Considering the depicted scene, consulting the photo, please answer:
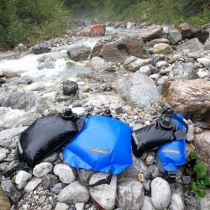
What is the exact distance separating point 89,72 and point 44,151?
3.73 metres

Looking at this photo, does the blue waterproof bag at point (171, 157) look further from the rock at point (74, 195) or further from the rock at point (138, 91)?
the rock at point (138, 91)

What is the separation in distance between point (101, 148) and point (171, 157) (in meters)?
0.71

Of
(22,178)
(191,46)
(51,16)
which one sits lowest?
(191,46)

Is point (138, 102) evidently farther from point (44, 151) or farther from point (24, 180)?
point (24, 180)

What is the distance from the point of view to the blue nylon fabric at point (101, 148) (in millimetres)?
1623

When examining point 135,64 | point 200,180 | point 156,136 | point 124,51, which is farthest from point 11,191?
point 124,51

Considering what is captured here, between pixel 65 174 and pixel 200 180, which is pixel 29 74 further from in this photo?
pixel 200 180

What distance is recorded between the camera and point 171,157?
174 cm

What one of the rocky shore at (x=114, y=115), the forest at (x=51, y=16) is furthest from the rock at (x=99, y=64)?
the forest at (x=51, y=16)

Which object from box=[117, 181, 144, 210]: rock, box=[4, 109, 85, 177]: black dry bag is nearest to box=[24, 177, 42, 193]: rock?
box=[4, 109, 85, 177]: black dry bag

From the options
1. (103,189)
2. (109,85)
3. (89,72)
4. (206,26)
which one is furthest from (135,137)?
(206,26)

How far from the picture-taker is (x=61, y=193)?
1.64 meters

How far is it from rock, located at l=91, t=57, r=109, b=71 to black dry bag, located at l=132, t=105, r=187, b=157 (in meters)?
3.56

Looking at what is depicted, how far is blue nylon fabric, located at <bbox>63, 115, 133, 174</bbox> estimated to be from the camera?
1623 millimetres
